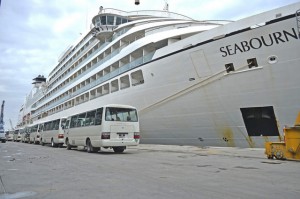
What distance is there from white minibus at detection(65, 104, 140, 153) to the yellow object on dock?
6417mm

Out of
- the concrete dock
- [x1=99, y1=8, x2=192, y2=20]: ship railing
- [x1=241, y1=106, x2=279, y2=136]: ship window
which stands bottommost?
the concrete dock

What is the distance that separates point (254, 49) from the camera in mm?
11617

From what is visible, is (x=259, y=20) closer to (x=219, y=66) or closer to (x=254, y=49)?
(x=254, y=49)

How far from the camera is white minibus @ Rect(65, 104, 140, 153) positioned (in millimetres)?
13516

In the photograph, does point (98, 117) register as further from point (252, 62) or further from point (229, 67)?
point (252, 62)

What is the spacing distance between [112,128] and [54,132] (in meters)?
11.4

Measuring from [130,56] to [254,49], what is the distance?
1007 centimetres

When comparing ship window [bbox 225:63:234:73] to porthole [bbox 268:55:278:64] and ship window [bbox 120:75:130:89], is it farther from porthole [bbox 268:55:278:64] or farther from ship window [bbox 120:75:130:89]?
ship window [bbox 120:75:130:89]

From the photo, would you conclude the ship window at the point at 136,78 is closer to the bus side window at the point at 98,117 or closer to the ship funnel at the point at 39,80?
the bus side window at the point at 98,117

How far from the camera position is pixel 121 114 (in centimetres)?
1409

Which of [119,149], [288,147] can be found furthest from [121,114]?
[288,147]

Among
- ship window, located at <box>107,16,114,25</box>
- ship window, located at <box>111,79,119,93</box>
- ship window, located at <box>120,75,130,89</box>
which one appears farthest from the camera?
ship window, located at <box>107,16,114,25</box>

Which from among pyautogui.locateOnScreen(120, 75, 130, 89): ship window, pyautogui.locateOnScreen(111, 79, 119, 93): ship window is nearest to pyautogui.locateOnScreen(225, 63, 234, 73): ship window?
pyautogui.locateOnScreen(120, 75, 130, 89): ship window

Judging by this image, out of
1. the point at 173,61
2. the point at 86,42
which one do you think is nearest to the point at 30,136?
the point at 86,42
